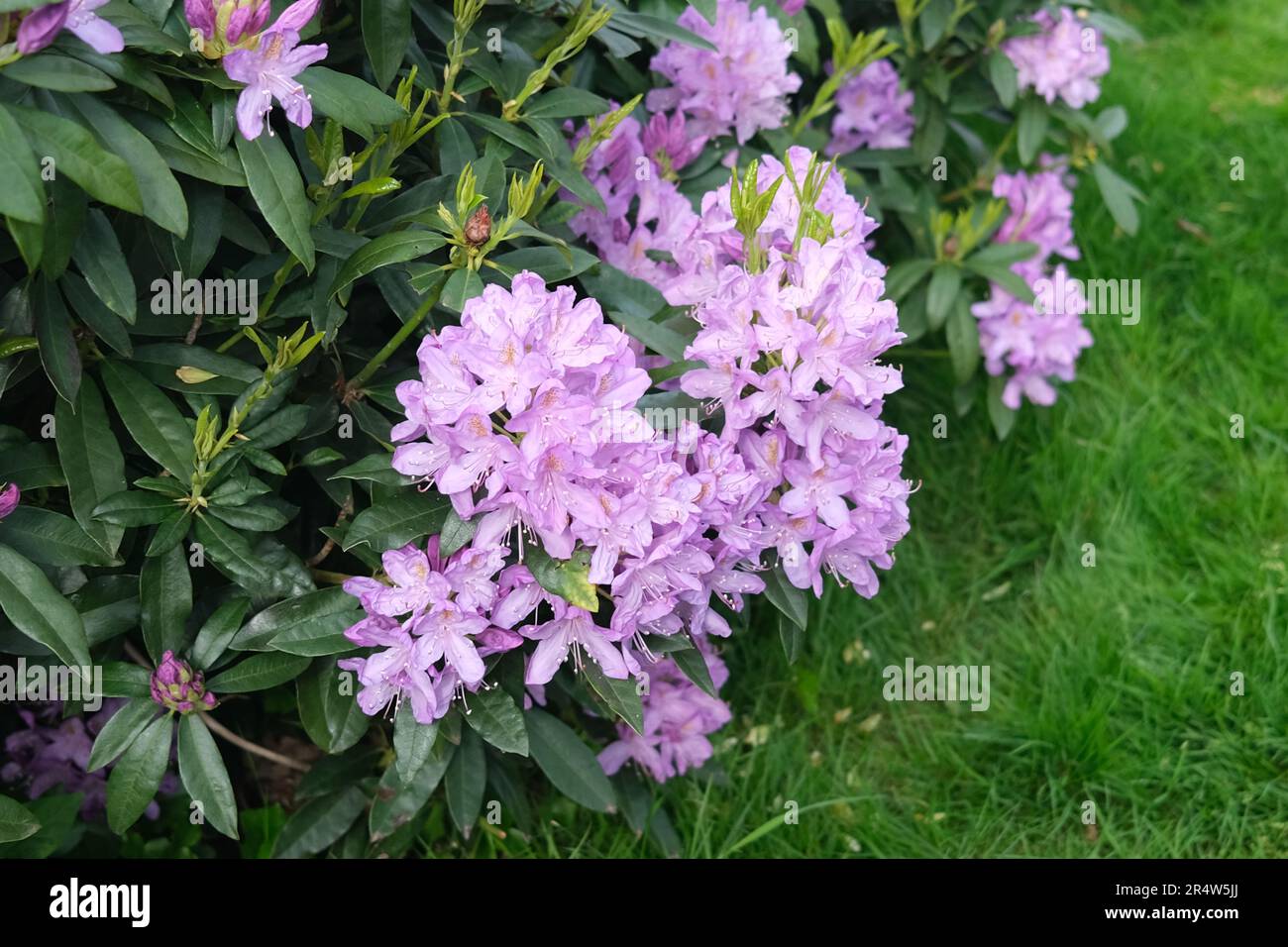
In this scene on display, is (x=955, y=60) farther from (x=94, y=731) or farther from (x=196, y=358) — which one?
(x=94, y=731)

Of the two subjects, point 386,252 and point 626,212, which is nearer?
point 386,252

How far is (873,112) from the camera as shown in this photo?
2.97 meters

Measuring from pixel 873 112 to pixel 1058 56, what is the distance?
0.46m

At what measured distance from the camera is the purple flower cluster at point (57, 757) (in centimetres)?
241

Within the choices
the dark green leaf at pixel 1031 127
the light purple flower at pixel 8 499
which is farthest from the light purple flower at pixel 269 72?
the dark green leaf at pixel 1031 127

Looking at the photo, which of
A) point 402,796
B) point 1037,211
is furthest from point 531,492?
point 1037,211

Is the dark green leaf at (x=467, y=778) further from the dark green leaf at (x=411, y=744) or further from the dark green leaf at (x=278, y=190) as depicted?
the dark green leaf at (x=278, y=190)

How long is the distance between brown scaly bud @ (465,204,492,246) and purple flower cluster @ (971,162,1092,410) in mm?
1506

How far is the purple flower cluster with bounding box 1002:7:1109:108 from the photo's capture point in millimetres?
2994

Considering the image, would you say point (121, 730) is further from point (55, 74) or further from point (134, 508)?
point (55, 74)

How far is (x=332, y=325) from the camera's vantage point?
75.7 inches

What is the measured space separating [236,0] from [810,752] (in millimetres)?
1880

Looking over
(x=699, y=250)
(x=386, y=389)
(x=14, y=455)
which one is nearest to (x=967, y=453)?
(x=699, y=250)

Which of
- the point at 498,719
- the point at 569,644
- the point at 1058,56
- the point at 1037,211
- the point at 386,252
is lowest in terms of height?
the point at 498,719
